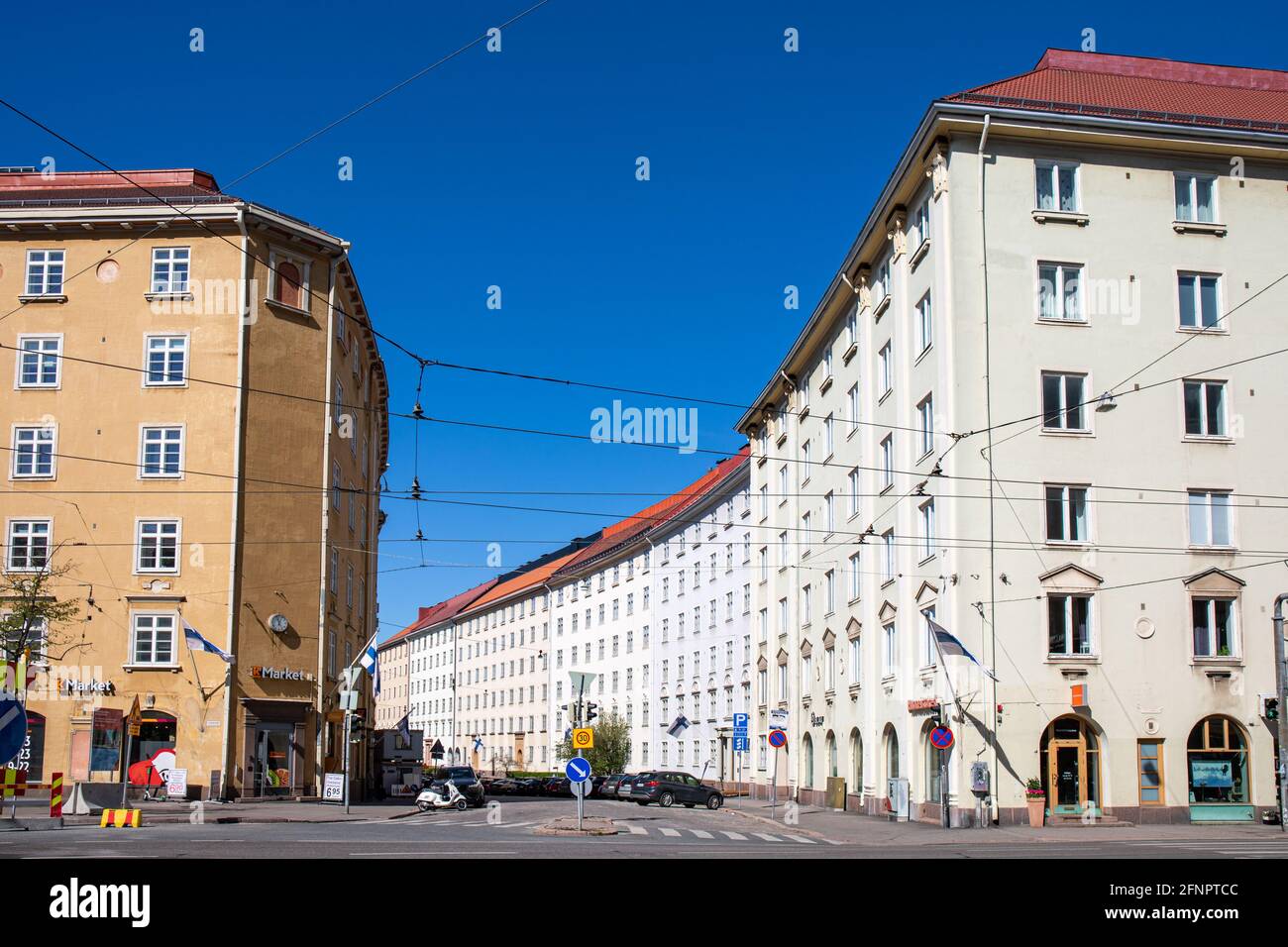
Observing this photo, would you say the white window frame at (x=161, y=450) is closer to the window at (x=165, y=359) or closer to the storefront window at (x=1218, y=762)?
the window at (x=165, y=359)

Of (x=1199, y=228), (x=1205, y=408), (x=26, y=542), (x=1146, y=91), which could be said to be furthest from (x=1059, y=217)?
(x=26, y=542)

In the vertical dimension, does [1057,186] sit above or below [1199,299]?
above

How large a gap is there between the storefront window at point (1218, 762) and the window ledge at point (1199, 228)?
42.8 ft

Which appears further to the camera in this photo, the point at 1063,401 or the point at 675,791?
the point at 675,791

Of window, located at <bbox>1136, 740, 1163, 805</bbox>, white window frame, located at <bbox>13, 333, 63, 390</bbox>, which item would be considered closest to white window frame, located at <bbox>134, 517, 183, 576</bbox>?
white window frame, located at <bbox>13, 333, 63, 390</bbox>

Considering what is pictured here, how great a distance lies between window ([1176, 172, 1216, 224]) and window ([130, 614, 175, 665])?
33189mm

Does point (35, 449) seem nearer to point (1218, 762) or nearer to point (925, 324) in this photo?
point (925, 324)

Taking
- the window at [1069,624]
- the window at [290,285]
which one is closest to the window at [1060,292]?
the window at [1069,624]

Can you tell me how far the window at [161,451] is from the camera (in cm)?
4288

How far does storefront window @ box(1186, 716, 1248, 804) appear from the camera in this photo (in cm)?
3206

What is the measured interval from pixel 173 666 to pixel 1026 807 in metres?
26.5

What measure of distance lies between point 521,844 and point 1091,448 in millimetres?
19209

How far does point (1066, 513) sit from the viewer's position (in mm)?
33125

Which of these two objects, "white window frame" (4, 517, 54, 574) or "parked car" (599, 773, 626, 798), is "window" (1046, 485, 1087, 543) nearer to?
"parked car" (599, 773, 626, 798)
